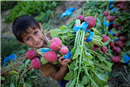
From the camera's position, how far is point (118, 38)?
6.56 ft

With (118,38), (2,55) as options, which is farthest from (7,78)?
(118,38)

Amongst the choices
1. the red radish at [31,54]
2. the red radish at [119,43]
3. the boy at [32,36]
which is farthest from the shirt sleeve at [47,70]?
the red radish at [119,43]

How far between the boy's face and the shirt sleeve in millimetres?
280

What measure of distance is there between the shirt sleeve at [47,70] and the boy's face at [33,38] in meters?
0.28

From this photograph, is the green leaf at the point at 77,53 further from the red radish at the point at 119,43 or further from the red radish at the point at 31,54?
the red radish at the point at 119,43

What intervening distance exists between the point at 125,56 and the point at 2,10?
25.8 ft

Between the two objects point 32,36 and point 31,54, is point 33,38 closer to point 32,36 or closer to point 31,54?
point 32,36

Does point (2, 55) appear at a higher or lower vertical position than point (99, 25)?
lower

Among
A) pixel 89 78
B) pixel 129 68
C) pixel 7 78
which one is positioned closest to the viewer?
pixel 89 78

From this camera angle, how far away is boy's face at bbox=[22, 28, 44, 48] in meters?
1.12

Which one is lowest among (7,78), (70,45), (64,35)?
(7,78)

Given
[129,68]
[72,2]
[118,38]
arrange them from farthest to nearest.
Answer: [72,2]
[118,38]
[129,68]

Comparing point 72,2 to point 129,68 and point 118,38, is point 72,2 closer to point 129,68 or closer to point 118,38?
point 118,38

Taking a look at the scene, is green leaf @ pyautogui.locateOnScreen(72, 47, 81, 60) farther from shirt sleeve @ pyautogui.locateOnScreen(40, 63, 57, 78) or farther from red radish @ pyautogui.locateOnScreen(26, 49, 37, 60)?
red radish @ pyautogui.locateOnScreen(26, 49, 37, 60)
